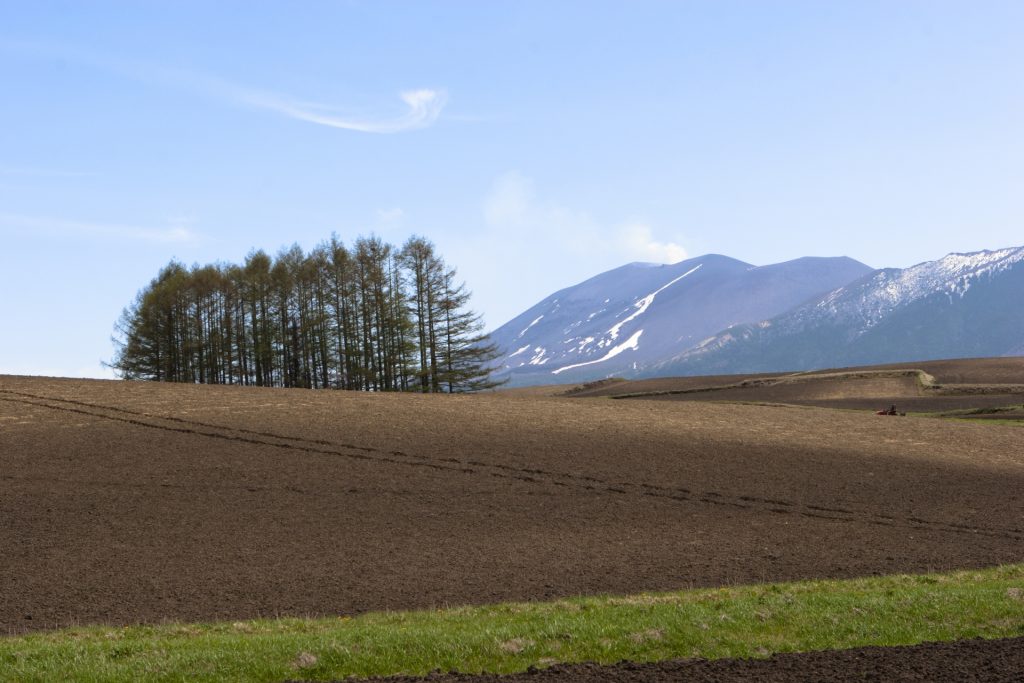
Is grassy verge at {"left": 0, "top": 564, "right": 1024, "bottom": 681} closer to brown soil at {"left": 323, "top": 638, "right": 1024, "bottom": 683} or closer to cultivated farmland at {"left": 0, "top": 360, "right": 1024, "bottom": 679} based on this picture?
brown soil at {"left": 323, "top": 638, "right": 1024, "bottom": 683}

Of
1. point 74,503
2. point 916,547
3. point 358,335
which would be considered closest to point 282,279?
point 358,335

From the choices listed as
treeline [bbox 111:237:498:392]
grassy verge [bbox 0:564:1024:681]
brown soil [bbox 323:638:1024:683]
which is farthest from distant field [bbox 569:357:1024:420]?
brown soil [bbox 323:638:1024:683]

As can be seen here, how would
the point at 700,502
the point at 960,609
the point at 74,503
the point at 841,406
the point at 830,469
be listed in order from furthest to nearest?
the point at 841,406 < the point at 830,469 < the point at 700,502 < the point at 74,503 < the point at 960,609

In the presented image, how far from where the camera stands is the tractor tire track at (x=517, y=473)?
2717 centimetres

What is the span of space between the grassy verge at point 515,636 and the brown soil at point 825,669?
0.61m

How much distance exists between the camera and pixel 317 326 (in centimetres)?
8706

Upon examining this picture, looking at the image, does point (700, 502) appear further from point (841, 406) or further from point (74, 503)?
point (841, 406)

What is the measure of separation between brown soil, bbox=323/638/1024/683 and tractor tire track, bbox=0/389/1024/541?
14.0m

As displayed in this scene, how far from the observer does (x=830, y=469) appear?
3416 centimetres

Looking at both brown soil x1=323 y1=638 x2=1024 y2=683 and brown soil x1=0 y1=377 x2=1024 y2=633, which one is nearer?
brown soil x1=323 y1=638 x2=1024 y2=683

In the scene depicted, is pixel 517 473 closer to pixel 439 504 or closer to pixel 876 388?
pixel 439 504

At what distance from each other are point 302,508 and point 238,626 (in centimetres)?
1070

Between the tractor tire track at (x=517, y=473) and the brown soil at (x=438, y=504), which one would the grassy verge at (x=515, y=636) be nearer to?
the brown soil at (x=438, y=504)

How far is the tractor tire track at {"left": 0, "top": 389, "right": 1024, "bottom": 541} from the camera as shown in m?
27.2
